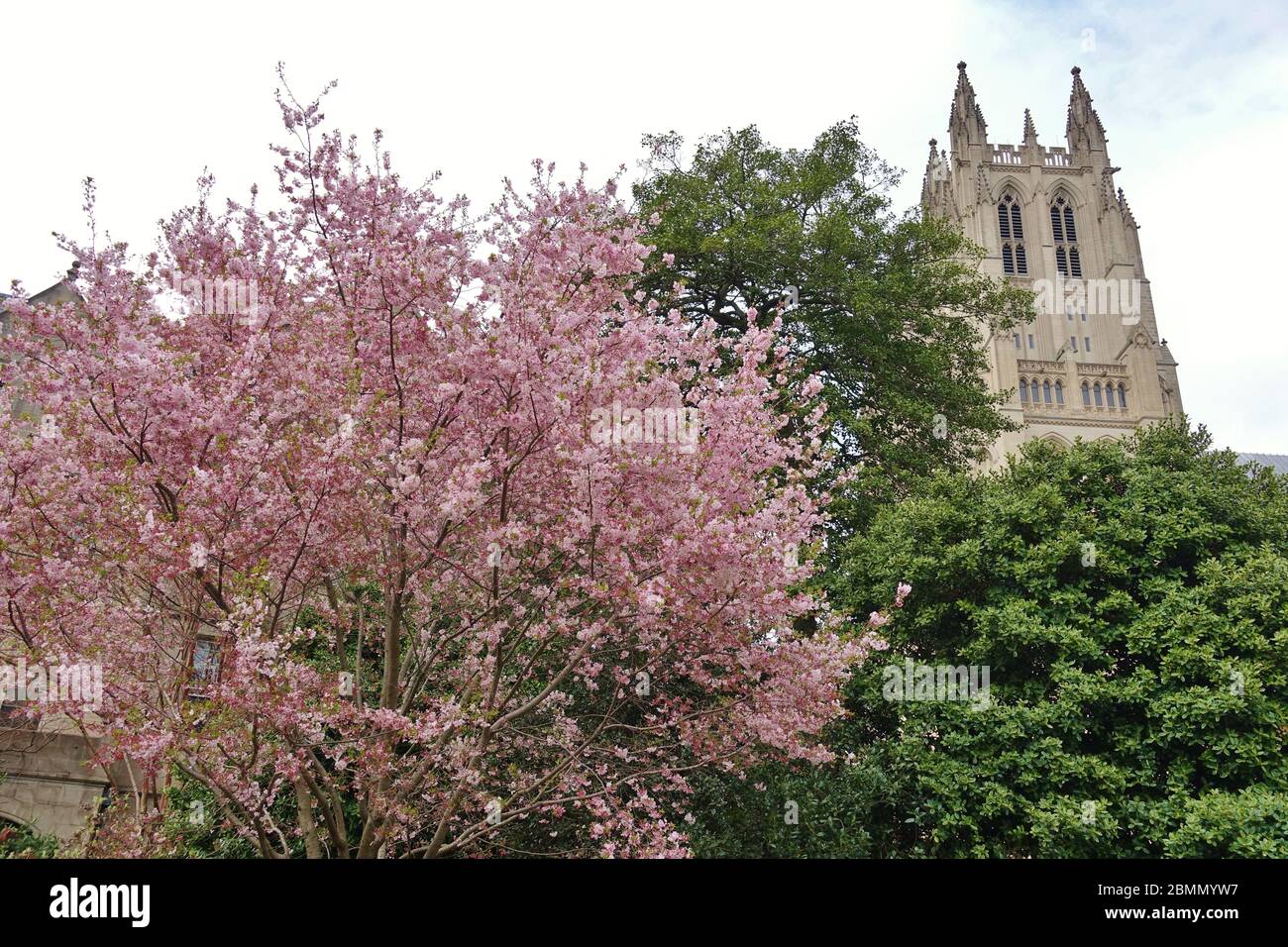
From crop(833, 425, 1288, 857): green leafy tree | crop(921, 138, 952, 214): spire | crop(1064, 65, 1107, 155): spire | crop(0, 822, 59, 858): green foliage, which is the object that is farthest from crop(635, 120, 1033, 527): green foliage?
crop(1064, 65, 1107, 155): spire

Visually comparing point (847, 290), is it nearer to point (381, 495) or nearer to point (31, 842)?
point (381, 495)

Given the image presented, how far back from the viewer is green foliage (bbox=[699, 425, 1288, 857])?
482 inches

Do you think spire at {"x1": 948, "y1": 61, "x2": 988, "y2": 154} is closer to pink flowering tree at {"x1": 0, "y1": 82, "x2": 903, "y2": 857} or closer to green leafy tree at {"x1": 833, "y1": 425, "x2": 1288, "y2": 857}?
green leafy tree at {"x1": 833, "y1": 425, "x2": 1288, "y2": 857}

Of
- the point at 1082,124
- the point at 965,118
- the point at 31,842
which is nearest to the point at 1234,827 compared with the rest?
the point at 31,842

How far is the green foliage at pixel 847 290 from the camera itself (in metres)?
20.8

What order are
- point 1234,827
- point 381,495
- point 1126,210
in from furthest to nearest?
point 1126,210 < point 1234,827 < point 381,495

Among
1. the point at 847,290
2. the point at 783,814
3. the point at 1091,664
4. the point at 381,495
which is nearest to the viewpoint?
the point at 381,495

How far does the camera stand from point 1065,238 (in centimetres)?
7325

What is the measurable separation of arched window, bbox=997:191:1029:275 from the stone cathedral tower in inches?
3.2

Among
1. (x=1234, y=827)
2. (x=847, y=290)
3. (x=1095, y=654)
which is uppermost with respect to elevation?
(x=847, y=290)

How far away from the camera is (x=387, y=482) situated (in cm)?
812

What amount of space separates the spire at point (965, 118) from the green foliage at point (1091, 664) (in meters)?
64.8

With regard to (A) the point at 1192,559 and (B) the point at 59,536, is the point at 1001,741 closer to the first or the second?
(A) the point at 1192,559

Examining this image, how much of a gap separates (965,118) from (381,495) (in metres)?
76.3
